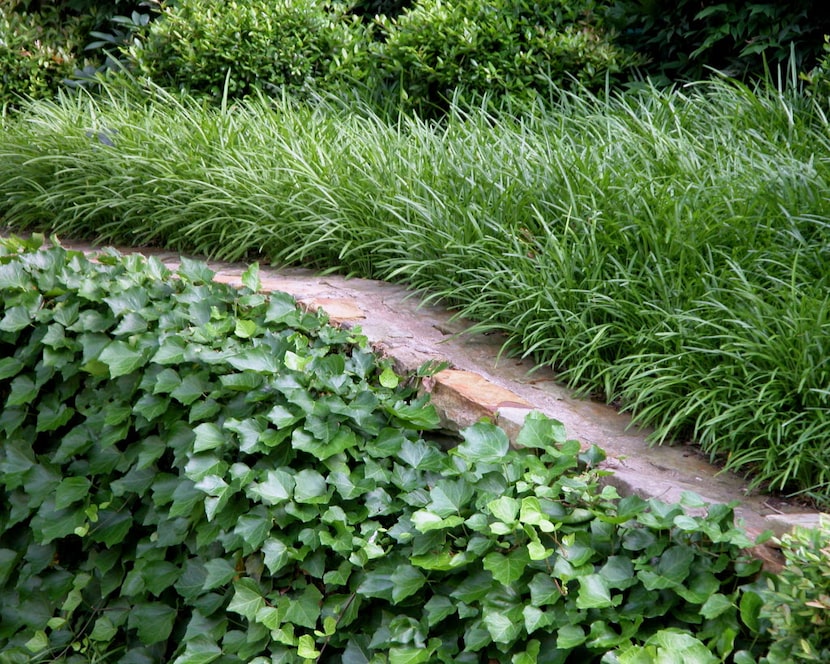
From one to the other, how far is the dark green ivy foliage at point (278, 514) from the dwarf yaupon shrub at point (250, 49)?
2.26m

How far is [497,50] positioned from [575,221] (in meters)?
2.24

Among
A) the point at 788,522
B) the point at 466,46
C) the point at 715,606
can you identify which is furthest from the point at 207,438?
the point at 466,46

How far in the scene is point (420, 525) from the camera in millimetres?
1922

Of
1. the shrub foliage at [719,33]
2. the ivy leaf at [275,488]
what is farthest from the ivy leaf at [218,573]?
the shrub foliage at [719,33]

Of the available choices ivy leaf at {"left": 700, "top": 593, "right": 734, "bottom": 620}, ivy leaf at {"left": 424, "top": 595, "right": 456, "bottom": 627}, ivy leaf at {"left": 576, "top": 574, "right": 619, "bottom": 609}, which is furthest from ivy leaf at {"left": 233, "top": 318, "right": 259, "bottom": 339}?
ivy leaf at {"left": 700, "top": 593, "right": 734, "bottom": 620}

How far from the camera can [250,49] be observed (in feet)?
16.6

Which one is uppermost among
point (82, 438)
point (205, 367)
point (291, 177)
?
point (291, 177)

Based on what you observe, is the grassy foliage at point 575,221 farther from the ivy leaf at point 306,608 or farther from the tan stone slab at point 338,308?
the ivy leaf at point 306,608

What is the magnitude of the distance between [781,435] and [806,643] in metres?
0.74

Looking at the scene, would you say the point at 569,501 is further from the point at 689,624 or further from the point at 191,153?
the point at 191,153

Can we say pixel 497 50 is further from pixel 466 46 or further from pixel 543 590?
pixel 543 590

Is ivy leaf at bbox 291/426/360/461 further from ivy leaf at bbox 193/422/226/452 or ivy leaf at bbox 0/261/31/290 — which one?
ivy leaf at bbox 0/261/31/290

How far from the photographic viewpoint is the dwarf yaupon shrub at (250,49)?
5055 millimetres

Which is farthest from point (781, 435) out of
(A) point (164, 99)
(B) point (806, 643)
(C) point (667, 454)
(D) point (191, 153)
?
(A) point (164, 99)
